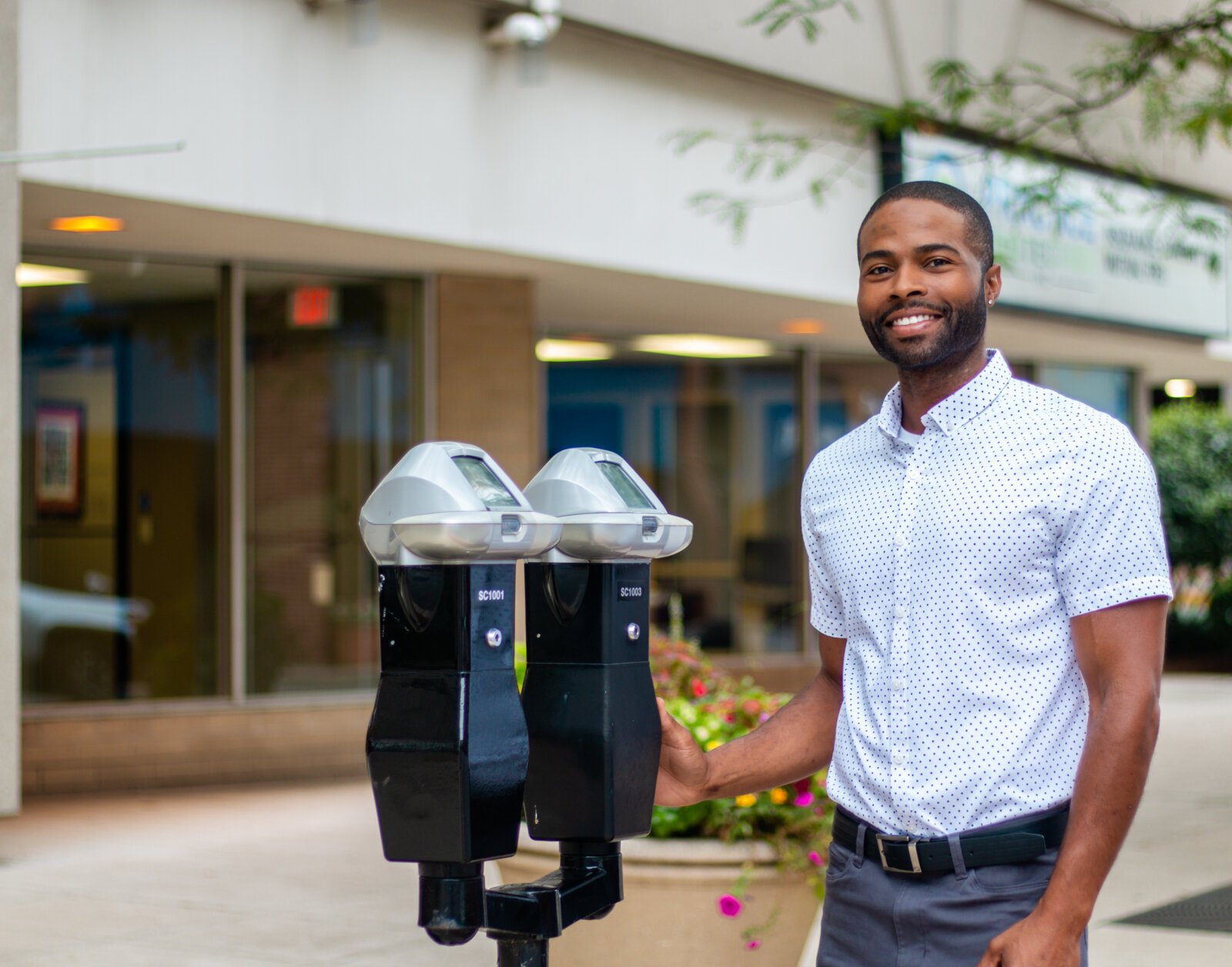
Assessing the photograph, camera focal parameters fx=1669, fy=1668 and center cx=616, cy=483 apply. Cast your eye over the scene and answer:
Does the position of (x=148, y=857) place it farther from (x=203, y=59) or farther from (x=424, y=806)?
(x=424, y=806)

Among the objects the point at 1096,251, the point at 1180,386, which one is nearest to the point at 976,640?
the point at 1096,251

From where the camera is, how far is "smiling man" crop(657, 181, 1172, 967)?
2.39 metres

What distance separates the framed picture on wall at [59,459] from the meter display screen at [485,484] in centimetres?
793

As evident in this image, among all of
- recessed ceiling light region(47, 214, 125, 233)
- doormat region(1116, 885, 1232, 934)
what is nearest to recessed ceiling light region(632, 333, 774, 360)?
recessed ceiling light region(47, 214, 125, 233)

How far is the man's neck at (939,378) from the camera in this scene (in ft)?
8.74

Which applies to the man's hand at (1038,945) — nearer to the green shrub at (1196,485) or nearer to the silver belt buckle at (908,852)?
the silver belt buckle at (908,852)

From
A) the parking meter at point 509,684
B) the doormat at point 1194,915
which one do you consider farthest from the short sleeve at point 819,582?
the doormat at point 1194,915

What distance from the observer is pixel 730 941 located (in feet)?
14.2

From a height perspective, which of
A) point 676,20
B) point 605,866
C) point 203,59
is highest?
point 676,20

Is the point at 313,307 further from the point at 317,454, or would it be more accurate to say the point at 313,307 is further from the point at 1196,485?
the point at 1196,485

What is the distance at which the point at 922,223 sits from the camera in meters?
2.62

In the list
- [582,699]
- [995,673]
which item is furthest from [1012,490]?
[582,699]

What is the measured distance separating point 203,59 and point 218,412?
8.33 ft

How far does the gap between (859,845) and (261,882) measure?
5218 mm
